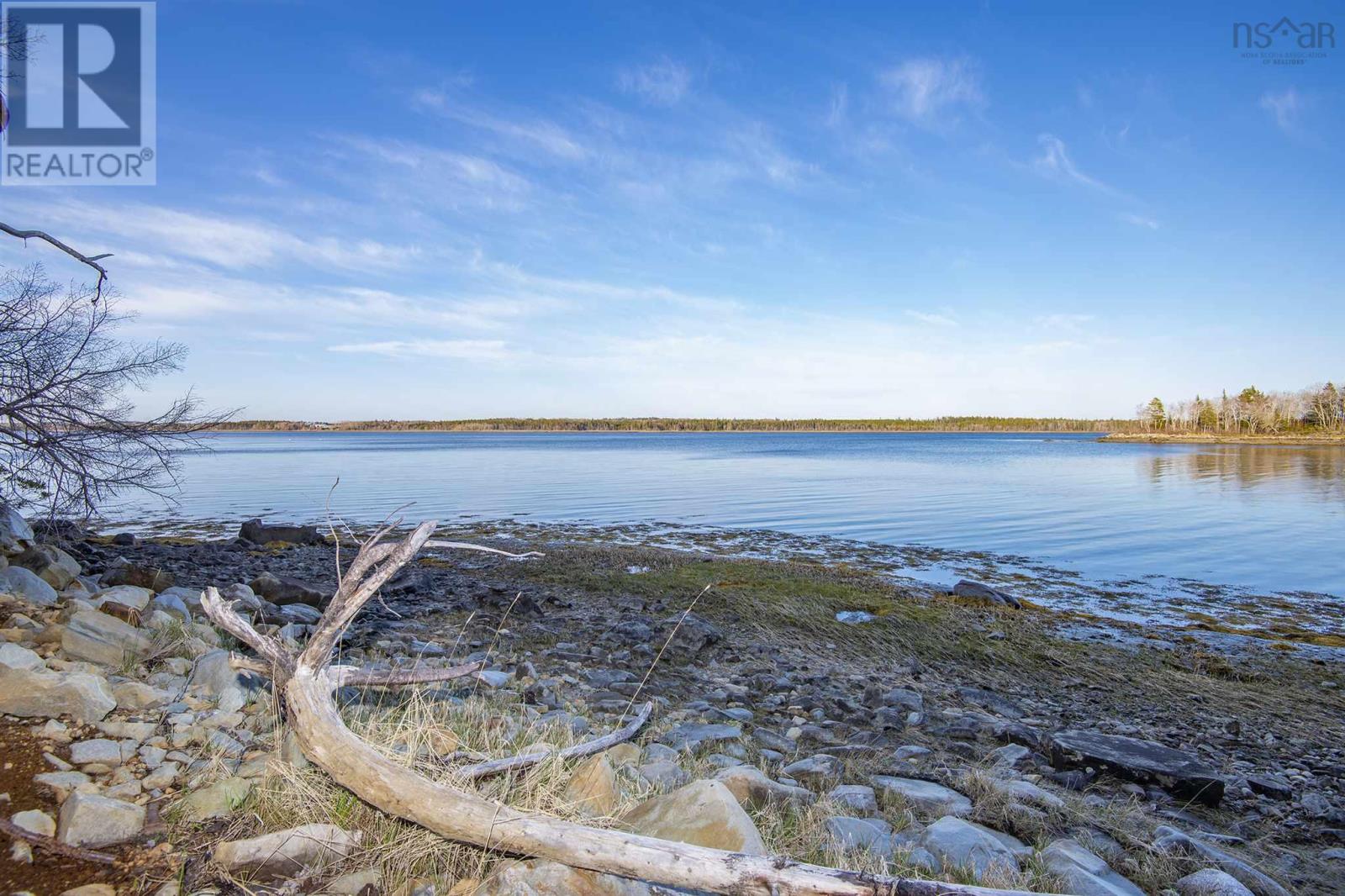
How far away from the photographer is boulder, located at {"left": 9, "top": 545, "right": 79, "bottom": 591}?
7.67 m

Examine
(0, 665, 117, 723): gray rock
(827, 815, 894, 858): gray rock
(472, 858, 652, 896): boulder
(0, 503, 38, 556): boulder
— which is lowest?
(827, 815, 894, 858): gray rock

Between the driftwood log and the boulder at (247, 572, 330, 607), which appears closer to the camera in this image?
the driftwood log

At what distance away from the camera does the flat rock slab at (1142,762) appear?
566 cm

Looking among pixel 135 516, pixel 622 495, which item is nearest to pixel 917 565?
pixel 622 495

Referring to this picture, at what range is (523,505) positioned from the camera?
27.2m

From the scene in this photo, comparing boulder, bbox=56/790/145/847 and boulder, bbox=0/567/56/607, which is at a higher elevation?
boulder, bbox=0/567/56/607

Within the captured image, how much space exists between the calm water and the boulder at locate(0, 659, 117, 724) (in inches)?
149

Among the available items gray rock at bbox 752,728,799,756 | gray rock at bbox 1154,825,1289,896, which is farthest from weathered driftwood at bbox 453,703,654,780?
gray rock at bbox 1154,825,1289,896

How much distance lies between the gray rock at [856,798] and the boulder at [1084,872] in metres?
1.07

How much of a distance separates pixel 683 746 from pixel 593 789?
1.77 m

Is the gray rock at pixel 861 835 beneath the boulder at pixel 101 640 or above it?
beneath

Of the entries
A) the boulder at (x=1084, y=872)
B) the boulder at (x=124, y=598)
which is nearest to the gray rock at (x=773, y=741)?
the boulder at (x=1084, y=872)

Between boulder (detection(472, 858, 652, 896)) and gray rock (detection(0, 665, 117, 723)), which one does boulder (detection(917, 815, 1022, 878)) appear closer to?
boulder (detection(472, 858, 652, 896))

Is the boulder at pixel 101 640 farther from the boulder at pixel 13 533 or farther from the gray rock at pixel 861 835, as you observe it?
the gray rock at pixel 861 835
